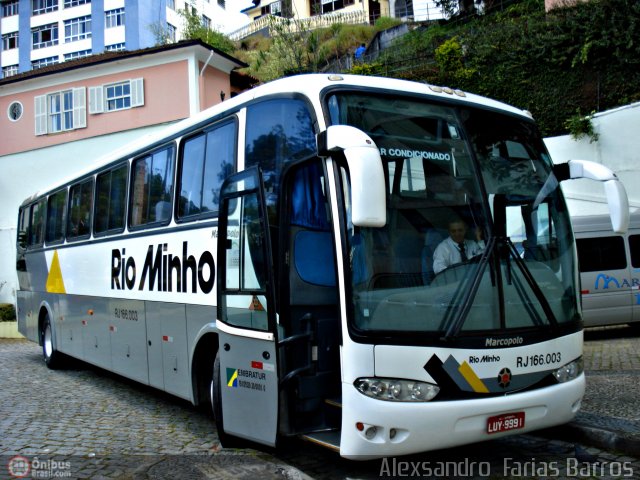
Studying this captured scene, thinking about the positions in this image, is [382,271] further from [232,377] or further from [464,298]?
[232,377]

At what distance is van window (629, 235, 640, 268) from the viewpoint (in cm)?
1446

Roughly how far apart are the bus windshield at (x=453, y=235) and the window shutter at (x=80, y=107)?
24.5 metres

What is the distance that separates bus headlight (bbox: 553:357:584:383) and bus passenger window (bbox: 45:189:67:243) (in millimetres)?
9645

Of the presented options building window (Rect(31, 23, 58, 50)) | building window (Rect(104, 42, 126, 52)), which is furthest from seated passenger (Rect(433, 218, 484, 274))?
building window (Rect(31, 23, 58, 50))

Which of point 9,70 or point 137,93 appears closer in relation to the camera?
point 137,93

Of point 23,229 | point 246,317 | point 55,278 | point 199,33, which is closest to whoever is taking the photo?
point 246,317

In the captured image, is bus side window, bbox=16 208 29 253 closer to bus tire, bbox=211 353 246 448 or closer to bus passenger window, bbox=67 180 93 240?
bus passenger window, bbox=67 180 93 240

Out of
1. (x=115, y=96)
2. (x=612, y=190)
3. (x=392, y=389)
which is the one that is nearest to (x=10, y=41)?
(x=115, y=96)

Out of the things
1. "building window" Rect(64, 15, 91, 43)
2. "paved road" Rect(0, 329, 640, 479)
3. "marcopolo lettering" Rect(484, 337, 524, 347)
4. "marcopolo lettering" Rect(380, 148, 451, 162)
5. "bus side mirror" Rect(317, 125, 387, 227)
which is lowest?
"paved road" Rect(0, 329, 640, 479)

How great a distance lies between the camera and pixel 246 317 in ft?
19.1

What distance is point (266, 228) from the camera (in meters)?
5.56

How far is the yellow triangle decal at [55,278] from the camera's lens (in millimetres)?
12166

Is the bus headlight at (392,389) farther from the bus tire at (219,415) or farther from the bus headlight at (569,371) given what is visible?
the bus tire at (219,415)

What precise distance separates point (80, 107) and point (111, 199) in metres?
19.5
